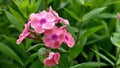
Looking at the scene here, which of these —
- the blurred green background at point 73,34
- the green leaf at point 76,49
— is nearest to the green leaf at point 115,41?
the blurred green background at point 73,34

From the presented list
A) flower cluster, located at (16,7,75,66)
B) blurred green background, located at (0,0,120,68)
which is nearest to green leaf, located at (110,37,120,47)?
blurred green background, located at (0,0,120,68)

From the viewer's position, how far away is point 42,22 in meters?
0.90

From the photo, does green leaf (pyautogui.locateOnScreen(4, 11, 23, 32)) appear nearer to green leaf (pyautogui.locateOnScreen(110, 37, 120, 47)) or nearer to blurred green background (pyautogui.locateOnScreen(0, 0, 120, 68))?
blurred green background (pyautogui.locateOnScreen(0, 0, 120, 68))

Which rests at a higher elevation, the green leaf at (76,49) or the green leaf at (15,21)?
the green leaf at (15,21)

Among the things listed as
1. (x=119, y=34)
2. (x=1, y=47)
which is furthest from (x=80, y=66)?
(x=1, y=47)

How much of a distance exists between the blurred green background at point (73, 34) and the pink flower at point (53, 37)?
174 millimetres

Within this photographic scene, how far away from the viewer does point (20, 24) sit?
47.7 inches

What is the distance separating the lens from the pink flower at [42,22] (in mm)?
896

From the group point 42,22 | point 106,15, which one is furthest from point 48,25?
point 106,15

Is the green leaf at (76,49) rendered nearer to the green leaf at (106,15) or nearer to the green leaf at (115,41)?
the green leaf at (115,41)

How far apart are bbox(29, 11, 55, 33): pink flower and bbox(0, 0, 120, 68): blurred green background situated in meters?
A: 0.17

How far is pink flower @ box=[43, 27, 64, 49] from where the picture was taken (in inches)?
35.2

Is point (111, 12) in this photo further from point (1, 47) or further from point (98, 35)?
point (1, 47)

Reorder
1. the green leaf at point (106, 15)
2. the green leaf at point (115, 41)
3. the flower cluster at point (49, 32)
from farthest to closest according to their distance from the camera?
the green leaf at point (106, 15), the green leaf at point (115, 41), the flower cluster at point (49, 32)
